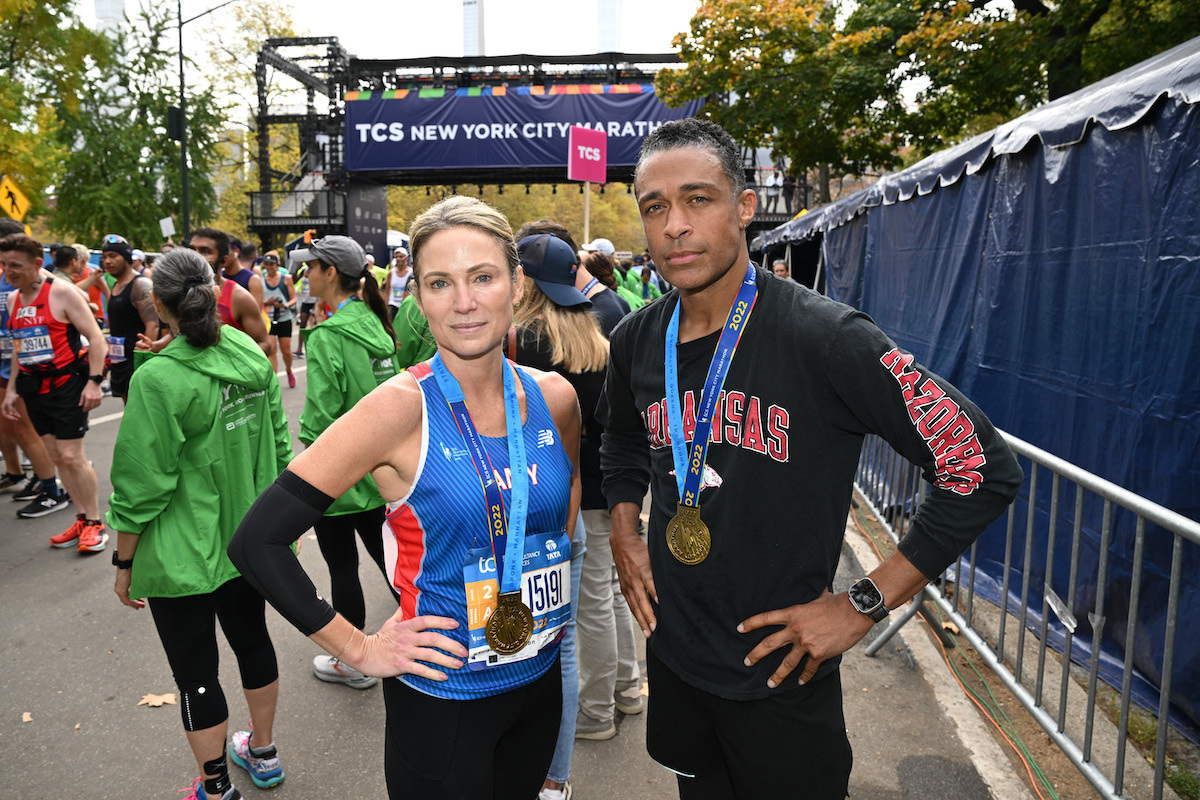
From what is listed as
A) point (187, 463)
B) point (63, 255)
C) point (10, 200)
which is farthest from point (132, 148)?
point (187, 463)

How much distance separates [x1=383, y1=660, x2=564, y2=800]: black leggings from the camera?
5.79 feet

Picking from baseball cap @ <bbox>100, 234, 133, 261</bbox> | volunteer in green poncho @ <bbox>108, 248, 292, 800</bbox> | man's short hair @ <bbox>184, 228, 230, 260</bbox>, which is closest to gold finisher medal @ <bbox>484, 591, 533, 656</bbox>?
volunteer in green poncho @ <bbox>108, 248, 292, 800</bbox>

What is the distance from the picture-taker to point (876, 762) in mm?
3197

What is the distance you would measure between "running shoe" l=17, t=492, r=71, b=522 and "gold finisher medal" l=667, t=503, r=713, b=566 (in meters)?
6.60

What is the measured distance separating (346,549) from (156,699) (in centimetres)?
120

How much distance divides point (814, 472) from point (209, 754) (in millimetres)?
2495

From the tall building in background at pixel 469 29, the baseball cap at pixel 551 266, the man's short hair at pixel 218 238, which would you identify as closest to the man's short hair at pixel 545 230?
the baseball cap at pixel 551 266

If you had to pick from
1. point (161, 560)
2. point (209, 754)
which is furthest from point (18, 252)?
point (209, 754)

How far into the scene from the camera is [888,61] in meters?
14.0

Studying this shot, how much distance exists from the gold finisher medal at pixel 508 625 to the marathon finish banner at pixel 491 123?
78.3ft

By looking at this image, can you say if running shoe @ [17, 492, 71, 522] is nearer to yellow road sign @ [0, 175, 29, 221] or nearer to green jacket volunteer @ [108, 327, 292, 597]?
green jacket volunteer @ [108, 327, 292, 597]

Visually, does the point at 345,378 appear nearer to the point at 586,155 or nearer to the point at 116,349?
the point at 116,349

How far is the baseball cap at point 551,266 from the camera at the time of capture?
320 centimetres

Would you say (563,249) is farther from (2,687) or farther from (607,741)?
(2,687)
